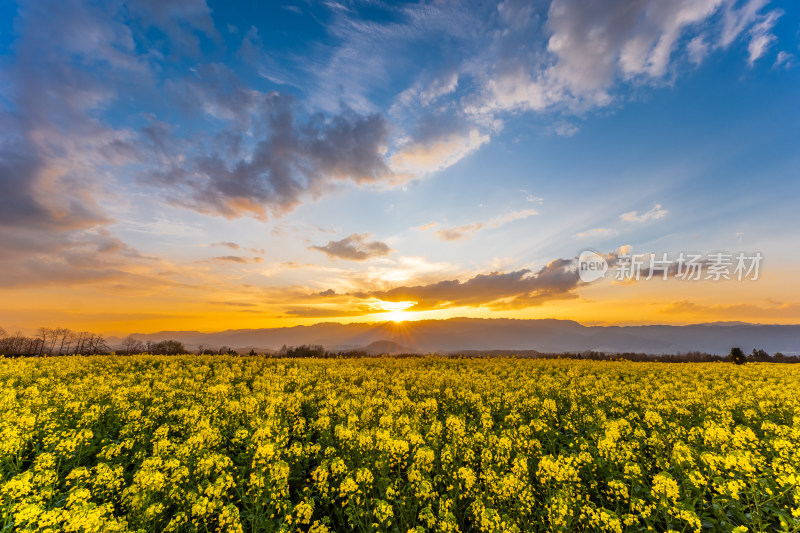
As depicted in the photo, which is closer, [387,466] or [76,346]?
[387,466]

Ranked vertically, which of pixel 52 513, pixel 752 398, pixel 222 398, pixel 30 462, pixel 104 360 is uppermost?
pixel 752 398

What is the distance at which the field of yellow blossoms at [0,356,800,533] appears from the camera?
23.4 feet

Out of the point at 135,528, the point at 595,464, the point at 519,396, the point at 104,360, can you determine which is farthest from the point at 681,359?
the point at 104,360

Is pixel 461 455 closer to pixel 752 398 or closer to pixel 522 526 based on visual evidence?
pixel 522 526

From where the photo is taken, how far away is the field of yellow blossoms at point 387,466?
7.14m

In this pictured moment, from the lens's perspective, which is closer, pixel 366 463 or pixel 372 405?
pixel 366 463

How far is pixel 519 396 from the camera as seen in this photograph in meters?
18.0

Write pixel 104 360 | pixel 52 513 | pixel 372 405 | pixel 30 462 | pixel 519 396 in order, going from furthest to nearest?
1. pixel 104 360
2. pixel 519 396
3. pixel 372 405
4. pixel 30 462
5. pixel 52 513

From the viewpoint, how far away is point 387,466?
9.09 m

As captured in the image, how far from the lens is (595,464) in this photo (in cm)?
1007

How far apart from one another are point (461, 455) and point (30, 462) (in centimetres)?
1472

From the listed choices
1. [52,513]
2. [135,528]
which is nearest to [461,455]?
[135,528]

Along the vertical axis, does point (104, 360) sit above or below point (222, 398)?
below

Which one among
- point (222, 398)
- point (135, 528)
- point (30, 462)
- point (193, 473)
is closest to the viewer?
point (135, 528)
